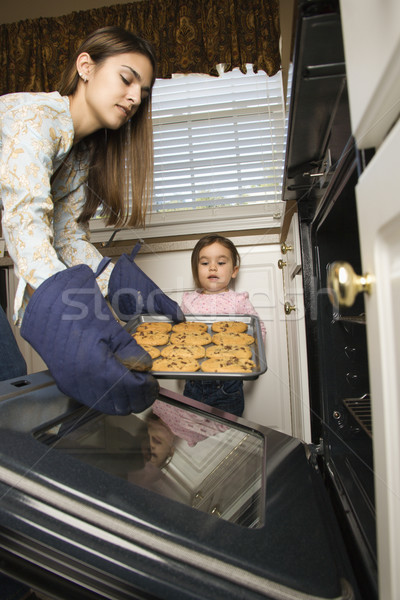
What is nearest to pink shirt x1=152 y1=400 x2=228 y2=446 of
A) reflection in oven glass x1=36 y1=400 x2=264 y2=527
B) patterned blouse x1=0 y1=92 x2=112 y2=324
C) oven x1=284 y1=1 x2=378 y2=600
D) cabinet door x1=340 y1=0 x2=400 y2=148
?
reflection in oven glass x1=36 y1=400 x2=264 y2=527

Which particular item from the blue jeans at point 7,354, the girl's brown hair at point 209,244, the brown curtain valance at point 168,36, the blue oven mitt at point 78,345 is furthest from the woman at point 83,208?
the brown curtain valance at point 168,36

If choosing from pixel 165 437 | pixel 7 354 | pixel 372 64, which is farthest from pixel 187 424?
pixel 372 64

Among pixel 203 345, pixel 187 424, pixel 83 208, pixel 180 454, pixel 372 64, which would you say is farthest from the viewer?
pixel 83 208

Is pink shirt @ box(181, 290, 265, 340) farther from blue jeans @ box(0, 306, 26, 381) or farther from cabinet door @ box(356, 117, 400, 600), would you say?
cabinet door @ box(356, 117, 400, 600)

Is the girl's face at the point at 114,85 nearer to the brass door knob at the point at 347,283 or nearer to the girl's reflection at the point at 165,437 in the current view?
the girl's reflection at the point at 165,437

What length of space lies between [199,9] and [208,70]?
0.41m

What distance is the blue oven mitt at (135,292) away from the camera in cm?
138

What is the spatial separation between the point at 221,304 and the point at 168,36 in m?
1.68

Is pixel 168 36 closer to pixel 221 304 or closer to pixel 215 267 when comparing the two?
pixel 215 267

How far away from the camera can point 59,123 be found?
108 cm

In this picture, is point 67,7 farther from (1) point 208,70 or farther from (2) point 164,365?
(2) point 164,365

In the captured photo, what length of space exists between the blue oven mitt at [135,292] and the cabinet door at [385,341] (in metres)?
1.06

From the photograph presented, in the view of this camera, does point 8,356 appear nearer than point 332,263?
No

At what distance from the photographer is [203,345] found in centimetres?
138
